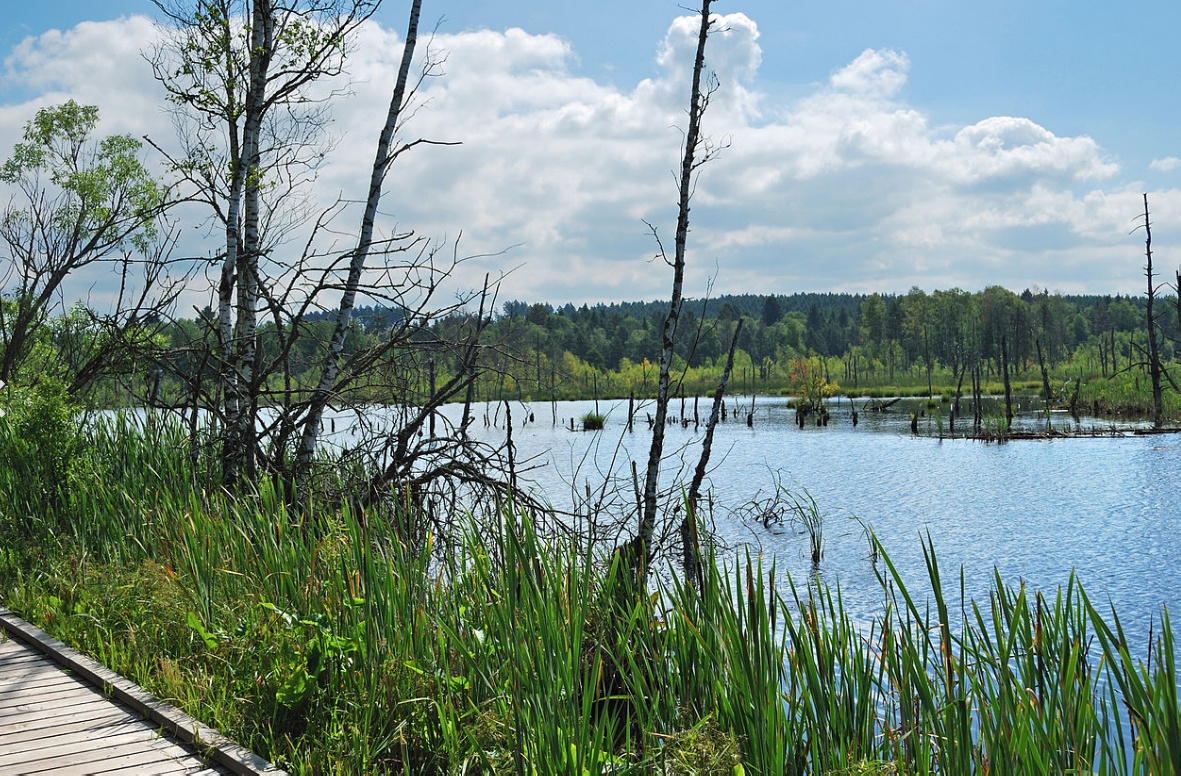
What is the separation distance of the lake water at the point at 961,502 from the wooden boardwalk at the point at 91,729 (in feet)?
A: 9.09

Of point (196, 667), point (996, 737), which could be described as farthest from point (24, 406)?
point (996, 737)

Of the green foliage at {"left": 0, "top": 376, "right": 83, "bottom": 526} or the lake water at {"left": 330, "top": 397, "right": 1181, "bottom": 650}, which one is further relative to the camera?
the lake water at {"left": 330, "top": 397, "right": 1181, "bottom": 650}

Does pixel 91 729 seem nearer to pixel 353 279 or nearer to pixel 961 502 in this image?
pixel 353 279

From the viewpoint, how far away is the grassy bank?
275 centimetres

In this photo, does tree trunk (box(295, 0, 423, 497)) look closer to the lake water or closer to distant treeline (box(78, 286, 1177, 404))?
the lake water

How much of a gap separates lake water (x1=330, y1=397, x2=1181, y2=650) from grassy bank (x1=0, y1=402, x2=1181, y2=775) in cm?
85

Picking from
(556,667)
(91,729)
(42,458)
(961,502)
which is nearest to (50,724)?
(91,729)

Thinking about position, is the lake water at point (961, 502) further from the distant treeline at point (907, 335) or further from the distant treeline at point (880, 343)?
the distant treeline at point (907, 335)

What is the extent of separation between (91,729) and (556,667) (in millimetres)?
2155

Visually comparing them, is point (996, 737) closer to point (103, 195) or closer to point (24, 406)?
point (24, 406)

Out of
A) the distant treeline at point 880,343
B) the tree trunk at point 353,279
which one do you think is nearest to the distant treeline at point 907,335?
the distant treeline at point 880,343

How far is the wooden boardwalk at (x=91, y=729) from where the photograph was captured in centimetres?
339

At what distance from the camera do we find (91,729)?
3783mm

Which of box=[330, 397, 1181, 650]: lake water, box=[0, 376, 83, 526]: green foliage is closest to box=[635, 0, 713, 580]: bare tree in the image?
box=[330, 397, 1181, 650]: lake water
